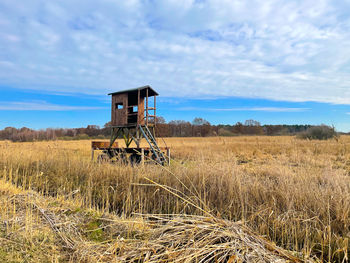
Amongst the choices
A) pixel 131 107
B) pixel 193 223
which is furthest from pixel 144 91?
pixel 193 223

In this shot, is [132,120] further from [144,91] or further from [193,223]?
[193,223]

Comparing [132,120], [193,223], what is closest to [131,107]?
[132,120]

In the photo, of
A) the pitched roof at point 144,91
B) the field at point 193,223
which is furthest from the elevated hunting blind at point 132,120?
the field at point 193,223

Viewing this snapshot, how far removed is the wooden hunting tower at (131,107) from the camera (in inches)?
471

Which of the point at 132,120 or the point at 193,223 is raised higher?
the point at 132,120

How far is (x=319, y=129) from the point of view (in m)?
29.0

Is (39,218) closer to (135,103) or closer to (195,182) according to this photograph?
(195,182)

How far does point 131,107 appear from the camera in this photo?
12883mm

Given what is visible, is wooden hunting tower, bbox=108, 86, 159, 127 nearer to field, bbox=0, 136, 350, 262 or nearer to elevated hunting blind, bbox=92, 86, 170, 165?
elevated hunting blind, bbox=92, 86, 170, 165

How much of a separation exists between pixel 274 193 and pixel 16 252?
13.6ft

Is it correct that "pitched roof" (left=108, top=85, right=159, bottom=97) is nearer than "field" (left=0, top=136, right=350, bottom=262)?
No

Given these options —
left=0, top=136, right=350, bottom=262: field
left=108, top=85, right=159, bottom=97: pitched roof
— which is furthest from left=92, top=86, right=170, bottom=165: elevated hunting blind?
left=0, top=136, right=350, bottom=262: field

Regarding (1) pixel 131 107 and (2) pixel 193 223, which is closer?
(2) pixel 193 223

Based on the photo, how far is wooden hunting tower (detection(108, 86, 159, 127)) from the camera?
12.0 meters
